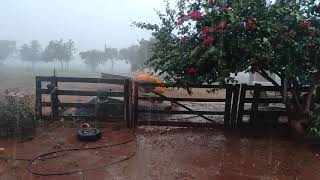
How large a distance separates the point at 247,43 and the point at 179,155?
2.75 meters

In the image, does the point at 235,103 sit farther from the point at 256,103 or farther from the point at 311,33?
the point at 311,33

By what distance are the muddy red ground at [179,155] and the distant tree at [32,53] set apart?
101564 mm

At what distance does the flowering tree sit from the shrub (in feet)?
11.3

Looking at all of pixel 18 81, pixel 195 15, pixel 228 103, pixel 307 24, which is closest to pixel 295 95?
pixel 228 103

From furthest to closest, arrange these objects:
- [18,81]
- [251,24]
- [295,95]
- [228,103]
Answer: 1. [18,81]
2. [228,103]
3. [295,95]
4. [251,24]

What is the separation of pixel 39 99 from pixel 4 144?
1.96 metres

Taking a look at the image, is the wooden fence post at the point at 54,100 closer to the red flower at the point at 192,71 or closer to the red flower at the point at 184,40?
the red flower at the point at 184,40

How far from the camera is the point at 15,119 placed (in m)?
8.40

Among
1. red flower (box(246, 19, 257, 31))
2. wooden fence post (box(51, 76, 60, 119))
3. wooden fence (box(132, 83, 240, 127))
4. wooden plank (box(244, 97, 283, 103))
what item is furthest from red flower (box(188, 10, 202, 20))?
wooden fence post (box(51, 76, 60, 119))

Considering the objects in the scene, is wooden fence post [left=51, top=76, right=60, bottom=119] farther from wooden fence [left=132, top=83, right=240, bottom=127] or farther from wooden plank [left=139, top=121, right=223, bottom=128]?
wooden plank [left=139, top=121, right=223, bottom=128]

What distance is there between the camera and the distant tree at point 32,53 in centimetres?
10444

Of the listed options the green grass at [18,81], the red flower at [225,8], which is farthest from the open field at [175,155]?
the green grass at [18,81]

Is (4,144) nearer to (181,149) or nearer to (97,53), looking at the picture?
(181,149)

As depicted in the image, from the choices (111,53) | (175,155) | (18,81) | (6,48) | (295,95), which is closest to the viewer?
(175,155)
